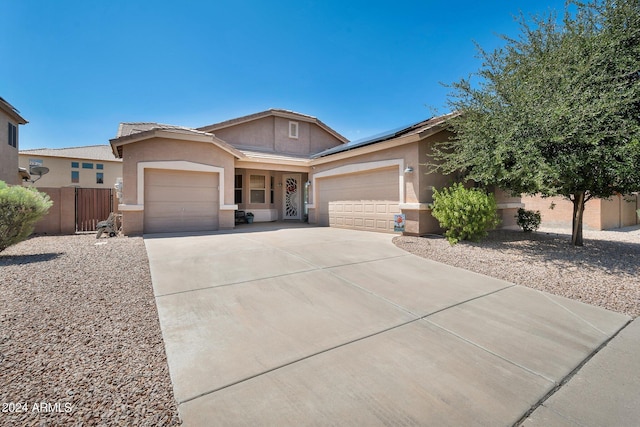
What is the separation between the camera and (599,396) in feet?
6.86

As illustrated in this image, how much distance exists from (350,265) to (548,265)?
170 inches

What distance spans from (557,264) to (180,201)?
39.3 feet

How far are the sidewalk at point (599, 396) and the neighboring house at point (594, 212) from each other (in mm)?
13093

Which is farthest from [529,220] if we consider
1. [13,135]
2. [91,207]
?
[13,135]

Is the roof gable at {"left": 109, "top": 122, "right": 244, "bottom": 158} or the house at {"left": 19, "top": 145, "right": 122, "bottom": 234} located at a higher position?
the house at {"left": 19, "top": 145, "right": 122, "bottom": 234}

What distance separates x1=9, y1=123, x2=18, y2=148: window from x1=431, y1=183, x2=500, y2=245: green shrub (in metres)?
22.8

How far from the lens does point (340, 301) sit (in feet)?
12.7

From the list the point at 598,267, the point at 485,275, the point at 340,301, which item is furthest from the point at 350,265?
the point at 598,267

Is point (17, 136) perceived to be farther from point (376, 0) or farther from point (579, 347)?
point (579, 347)

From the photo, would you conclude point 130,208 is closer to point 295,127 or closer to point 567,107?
point 295,127

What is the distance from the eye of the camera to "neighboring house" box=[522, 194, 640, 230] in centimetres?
1321

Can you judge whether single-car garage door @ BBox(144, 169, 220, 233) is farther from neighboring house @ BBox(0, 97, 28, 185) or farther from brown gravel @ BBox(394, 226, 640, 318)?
neighboring house @ BBox(0, 97, 28, 185)

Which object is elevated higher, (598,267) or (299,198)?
(299,198)

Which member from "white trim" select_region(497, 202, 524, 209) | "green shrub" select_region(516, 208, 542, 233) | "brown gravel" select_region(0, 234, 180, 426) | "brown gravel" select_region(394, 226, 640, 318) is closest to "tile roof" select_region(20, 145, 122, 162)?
"brown gravel" select_region(0, 234, 180, 426)
